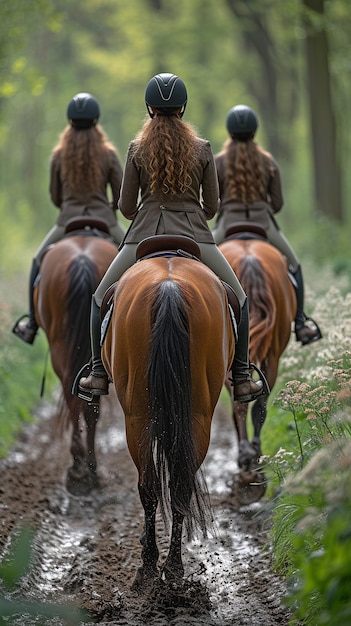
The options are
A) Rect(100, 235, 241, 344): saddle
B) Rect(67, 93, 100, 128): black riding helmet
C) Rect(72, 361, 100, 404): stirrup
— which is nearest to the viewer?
Rect(100, 235, 241, 344): saddle

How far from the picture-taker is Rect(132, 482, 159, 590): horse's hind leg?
5.39 m

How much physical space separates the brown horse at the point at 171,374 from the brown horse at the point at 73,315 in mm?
2281

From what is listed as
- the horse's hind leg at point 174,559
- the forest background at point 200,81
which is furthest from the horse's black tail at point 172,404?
the forest background at point 200,81

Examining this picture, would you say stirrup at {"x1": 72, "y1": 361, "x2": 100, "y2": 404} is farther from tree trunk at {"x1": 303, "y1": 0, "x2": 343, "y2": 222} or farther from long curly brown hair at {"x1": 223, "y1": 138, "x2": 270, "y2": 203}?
tree trunk at {"x1": 303, "y1": 0, "x2": 343, "y2": 222}

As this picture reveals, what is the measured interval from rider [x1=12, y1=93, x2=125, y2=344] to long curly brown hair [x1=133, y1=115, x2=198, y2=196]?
265 centimetres

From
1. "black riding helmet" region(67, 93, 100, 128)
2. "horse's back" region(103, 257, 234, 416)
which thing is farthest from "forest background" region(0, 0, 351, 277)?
"horse's back" region(103, 257, 234, 416)

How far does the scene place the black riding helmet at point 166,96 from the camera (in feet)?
18.8

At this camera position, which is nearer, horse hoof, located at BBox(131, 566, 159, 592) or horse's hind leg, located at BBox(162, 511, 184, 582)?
horse's hind leg, located at BBox(162, 511, 184, 582)

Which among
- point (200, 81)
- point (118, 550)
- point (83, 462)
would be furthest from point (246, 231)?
point (200, 81)

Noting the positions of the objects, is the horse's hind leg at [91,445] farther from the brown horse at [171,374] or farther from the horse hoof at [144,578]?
the brown horse at [171,374]

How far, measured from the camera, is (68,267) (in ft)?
25.2

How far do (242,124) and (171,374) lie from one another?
4.03 metres

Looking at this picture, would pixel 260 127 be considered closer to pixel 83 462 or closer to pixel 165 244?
pixel 83 462

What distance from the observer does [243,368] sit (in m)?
6.14
